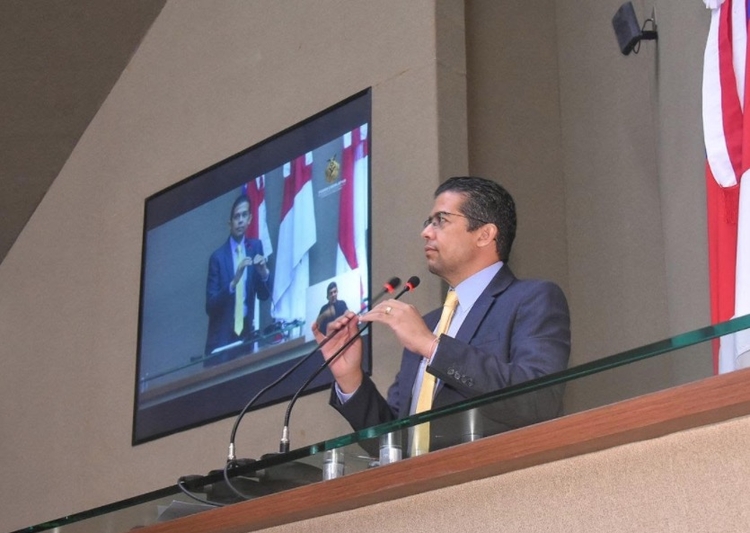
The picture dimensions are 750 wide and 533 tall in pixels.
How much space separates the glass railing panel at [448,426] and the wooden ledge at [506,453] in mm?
20

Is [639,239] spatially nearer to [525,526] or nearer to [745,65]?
[745,65]

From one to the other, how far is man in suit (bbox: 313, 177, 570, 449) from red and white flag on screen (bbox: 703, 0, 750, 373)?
0.37 m

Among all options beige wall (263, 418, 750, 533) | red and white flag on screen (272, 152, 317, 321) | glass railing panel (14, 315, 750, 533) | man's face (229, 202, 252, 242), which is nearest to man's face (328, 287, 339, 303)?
red and white flag on screen (272, 152, 317, 321)

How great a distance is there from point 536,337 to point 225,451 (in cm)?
183

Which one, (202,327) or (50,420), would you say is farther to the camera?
(50,420)

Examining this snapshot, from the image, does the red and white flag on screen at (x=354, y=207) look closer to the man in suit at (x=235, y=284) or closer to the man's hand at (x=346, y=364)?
the man in suit at (x=235, y=284)

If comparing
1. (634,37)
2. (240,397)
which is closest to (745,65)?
(634,37)

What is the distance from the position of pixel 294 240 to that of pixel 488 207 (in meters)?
1.25

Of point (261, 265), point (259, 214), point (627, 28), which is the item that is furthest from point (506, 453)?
point (259, 214)

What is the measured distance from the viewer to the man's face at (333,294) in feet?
12.4

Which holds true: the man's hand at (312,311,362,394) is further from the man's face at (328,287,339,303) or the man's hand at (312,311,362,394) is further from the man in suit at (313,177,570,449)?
the man's face at (328,287,339,303)

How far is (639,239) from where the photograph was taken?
390 centimetres

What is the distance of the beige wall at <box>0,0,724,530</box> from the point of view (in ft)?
11.9

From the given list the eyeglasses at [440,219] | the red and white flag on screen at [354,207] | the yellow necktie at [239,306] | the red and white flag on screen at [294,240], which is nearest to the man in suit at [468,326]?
the eyeglasses at [440,219]
